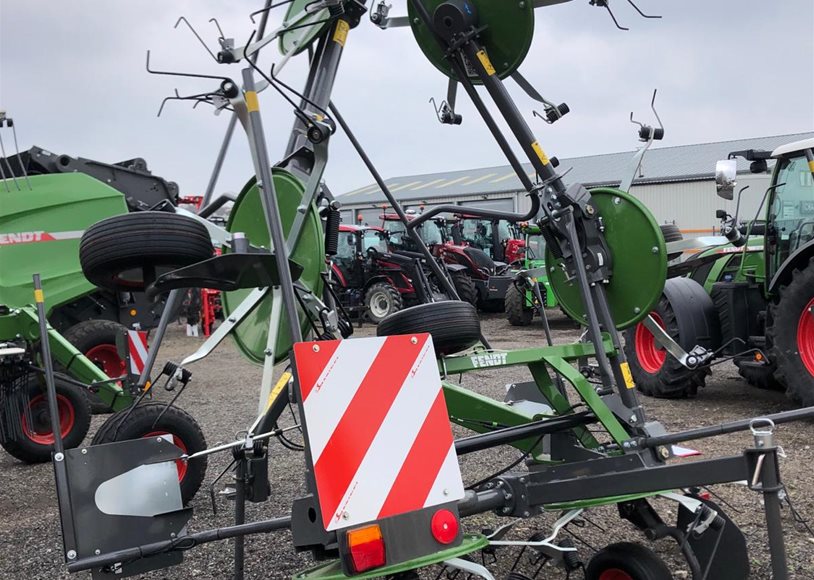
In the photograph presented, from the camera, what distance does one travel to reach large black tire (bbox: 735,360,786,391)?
6680 mm

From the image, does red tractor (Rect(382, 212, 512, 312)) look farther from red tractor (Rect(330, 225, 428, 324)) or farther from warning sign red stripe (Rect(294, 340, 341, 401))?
warning sign red stripe (Rect(294, 340, 341, 401))

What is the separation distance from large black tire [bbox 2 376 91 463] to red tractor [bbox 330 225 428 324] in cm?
994

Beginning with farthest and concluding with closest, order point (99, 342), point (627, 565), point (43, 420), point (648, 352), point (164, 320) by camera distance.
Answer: point (648, 352) → point (99, 342) → point (43, 420) → point (164, 320) → point (627, 565)

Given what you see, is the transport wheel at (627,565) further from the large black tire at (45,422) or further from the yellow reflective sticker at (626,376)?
the large black tire at (45,422)

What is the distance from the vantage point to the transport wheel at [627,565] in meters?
2.59

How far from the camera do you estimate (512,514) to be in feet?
9.13

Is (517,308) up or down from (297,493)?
down

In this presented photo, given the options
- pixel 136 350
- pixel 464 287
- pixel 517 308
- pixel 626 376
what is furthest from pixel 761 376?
pixel 464 287

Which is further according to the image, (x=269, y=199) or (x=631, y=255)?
(x=631, y=255)

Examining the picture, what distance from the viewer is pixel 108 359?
25.9 ft

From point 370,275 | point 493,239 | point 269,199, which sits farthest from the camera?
point 493,239

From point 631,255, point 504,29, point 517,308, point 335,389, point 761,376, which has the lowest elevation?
point 517,308

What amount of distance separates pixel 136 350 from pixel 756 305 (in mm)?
5203

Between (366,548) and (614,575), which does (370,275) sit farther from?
(366,548)
